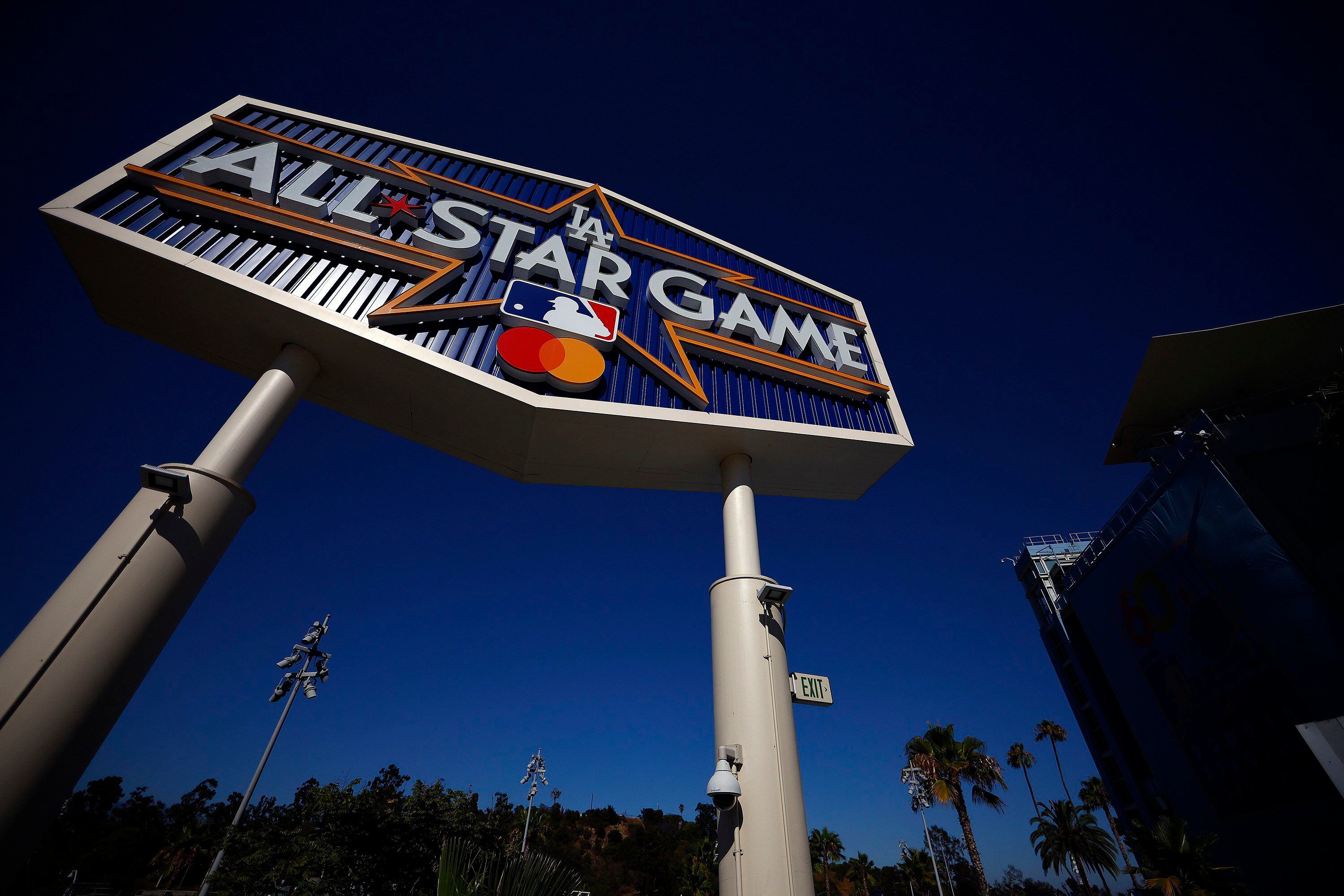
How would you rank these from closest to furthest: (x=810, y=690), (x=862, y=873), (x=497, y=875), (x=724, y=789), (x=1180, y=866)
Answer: (x=497, y=875) < (x=724, y=789) < (x=810, y=690) < (x=1180, y=866) < (x=862, y=873)

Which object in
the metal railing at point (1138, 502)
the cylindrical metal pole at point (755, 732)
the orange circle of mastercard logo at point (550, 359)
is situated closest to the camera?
the cylindrical metal pole at point (755, 732)

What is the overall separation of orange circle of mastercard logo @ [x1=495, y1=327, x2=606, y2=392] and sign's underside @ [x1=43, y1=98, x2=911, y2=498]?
96mm

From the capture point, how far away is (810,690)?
23.3 feet

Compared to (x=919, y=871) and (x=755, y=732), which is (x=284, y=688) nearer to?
(x=755, y=732)

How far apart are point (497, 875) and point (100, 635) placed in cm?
390

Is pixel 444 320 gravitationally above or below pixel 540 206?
below

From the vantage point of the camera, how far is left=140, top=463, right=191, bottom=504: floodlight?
528 cm

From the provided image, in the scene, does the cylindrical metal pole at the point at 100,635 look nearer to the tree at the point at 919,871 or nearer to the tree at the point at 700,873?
the tree at the point at 700,873

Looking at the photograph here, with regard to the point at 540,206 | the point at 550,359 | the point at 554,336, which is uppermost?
the point at 540,206

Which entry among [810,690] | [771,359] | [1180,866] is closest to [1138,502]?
[1180,866]

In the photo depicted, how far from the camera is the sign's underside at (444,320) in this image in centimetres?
708

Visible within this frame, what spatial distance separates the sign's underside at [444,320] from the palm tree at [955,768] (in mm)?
23536

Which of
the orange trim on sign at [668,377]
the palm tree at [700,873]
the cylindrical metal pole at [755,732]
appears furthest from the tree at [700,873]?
the orange trim on sign at [668,377]

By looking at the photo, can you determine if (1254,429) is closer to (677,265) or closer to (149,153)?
(677,265)
